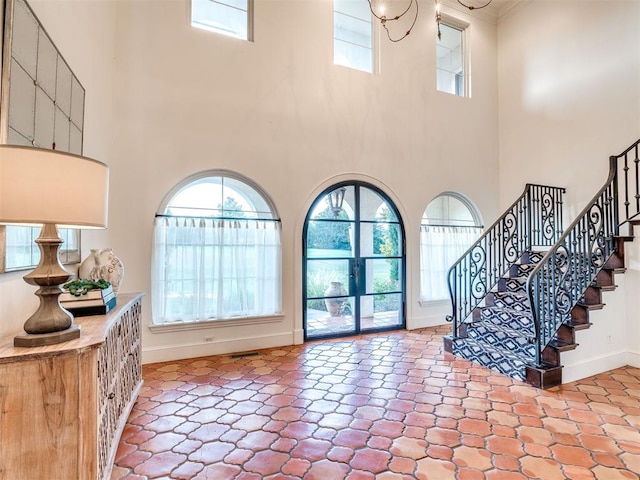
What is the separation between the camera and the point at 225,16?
471 cm

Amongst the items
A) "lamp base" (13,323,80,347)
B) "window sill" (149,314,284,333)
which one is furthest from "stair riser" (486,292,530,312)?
"lamp base" (13,323,80,347)

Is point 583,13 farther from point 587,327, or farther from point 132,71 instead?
point 132,71

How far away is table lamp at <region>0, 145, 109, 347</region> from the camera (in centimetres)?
134

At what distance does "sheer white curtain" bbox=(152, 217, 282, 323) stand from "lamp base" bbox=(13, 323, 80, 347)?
8.75ft

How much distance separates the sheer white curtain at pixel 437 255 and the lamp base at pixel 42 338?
5.14 m

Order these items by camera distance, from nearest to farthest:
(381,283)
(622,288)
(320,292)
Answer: (622,288) → (320,292) → (381,283)

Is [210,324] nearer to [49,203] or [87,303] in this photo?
Result: [87,303]

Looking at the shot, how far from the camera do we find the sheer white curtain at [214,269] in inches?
165

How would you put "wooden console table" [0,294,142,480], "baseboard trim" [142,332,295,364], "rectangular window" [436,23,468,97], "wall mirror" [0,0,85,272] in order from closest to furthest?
"wooden console table" [0,294,142,480] → "wall mirror" [0,0,85,272] → "baseboard trim" [142,332,295,364] → "rectangular window" [436,23,468,97]

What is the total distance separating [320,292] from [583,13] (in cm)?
609

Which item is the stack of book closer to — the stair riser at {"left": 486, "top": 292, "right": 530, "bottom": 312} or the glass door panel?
the glass door panel

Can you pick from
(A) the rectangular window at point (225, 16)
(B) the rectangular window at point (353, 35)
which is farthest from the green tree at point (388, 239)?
(A) the rectangular window at point (225, 16)

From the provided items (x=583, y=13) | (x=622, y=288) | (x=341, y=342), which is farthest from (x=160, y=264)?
(x=583, y=13)

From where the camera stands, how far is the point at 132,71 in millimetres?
4117
